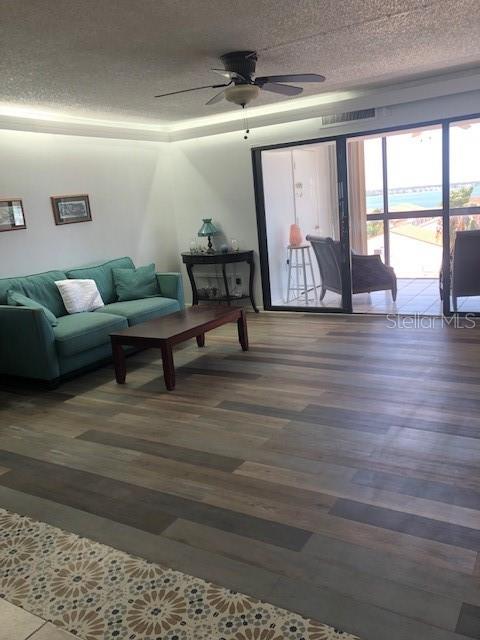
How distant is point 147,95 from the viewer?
4707mm

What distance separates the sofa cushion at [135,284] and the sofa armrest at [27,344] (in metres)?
1.46

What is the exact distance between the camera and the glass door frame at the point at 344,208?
527 cm

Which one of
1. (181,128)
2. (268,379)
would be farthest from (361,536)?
(181,128)

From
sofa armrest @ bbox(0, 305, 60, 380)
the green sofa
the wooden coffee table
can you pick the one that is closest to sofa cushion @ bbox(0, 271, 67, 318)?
the green sofa

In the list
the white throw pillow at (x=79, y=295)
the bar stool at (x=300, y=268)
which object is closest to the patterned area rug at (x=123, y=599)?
the white throw pillow at (x=79, y=295)

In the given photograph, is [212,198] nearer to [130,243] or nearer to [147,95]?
[130,243]

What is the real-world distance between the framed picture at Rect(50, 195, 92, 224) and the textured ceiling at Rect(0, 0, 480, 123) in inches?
39.5

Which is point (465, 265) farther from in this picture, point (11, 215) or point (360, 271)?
point (11, 215)

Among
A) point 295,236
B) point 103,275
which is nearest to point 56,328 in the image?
point 103,275

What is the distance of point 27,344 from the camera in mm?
4219

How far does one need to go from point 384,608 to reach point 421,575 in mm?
226

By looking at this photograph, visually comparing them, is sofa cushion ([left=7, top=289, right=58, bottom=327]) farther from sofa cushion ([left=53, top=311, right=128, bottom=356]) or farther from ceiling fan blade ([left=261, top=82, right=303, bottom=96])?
ceiling fan blade ([left=261, top=82, right=303, bottom=96])

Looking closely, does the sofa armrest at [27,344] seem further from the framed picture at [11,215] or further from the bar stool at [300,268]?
the bar stool at [300,268]

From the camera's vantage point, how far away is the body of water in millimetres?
7547
